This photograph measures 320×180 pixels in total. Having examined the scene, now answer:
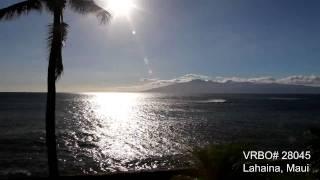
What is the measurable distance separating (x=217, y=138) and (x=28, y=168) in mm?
27622

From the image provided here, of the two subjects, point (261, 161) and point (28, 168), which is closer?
point (261, 161)

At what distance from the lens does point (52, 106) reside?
1398 cm

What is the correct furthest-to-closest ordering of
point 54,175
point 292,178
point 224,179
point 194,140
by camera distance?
point 194,140 < point 54,175 < point 224,179 < point 292,178

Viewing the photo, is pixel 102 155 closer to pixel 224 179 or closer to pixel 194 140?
pixel 194 140

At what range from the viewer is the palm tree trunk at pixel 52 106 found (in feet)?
45.5

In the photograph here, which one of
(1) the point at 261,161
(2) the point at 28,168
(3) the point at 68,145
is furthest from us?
(3) the point at 68,145

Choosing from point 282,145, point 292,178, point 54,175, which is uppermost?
point 292,178

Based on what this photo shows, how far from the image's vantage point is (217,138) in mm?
55625

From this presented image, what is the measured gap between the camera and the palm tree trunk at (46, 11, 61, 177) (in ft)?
45.5

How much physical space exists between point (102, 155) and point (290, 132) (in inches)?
1283

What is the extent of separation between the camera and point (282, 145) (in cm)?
4919

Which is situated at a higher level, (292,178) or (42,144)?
(292,178)

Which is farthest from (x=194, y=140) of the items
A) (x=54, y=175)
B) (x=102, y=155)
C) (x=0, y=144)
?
(x=54, y=175)

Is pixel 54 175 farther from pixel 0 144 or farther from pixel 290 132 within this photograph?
pixel 290 132
